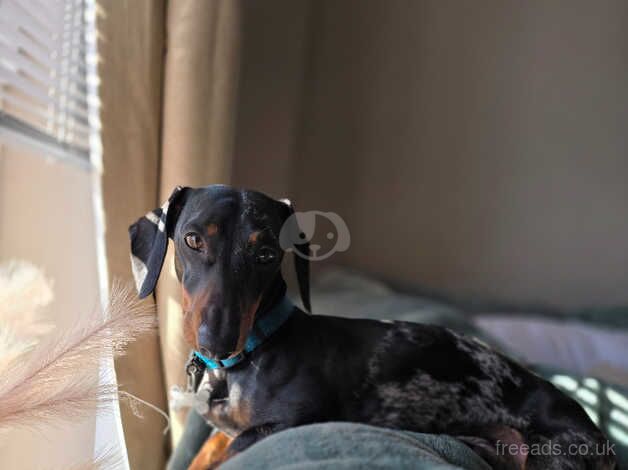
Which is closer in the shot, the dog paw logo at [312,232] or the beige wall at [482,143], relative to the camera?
the dog paw logo at [312,232]

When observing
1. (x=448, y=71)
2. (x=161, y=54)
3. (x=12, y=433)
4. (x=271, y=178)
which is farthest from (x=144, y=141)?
(x=448, y=71)

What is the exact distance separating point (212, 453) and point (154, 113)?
473 mm

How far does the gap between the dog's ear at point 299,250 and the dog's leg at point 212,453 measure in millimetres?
201

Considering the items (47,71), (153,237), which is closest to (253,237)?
(153,237)

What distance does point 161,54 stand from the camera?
0.80 m

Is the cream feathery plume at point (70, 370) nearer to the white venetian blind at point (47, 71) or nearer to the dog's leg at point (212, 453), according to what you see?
the dog's leg at point (212, 453)

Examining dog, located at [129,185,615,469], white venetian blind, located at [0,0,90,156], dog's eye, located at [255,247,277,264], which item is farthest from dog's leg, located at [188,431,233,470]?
white venetian blind, located at [0,0,90,156]

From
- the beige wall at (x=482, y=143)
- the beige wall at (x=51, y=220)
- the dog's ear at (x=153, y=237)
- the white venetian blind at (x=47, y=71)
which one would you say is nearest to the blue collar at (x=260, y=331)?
the dog's ear at (x=153, y=237)

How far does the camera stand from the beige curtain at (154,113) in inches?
30.1

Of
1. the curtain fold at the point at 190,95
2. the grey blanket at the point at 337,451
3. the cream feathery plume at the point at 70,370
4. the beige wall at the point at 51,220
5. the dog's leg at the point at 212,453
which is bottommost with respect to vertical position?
the dog's leg at the point at 212,453

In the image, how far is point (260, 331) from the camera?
62 cm

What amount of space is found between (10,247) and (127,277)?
0.27 meters

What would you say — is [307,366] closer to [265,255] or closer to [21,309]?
[265,255]

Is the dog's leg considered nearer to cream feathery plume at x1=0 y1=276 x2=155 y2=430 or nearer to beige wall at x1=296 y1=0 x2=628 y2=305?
cream feathery plume at x1=0 y1=276 x2=155 y2=430
